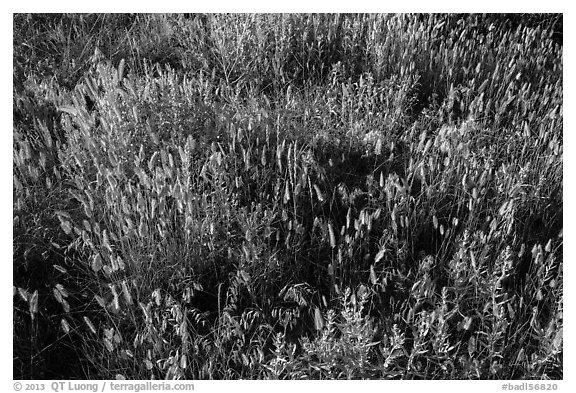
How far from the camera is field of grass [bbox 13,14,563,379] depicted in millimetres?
1680

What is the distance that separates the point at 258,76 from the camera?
2955 millimetres

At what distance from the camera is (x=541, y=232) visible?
6.96ft

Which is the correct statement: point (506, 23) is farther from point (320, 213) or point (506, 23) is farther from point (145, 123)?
point (145, 123)

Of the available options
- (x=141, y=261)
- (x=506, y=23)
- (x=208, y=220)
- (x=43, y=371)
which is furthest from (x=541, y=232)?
(x=506, y=23)

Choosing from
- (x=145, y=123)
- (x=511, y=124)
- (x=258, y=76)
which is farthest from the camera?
(x=258, y=76)

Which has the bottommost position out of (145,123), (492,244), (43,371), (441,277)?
A: (43,371)

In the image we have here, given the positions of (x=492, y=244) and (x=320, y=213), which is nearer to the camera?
(x=492, y=244)

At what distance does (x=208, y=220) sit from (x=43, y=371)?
664 millimetres

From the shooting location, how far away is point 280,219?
2.07 m

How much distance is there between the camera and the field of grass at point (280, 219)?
1.68m
